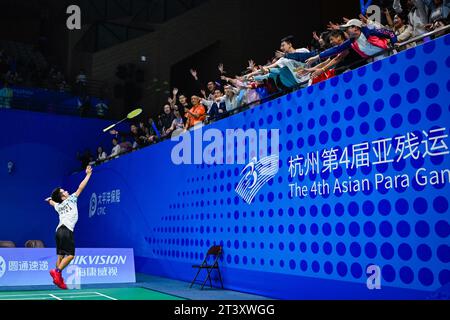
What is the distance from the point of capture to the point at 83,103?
17.8 m

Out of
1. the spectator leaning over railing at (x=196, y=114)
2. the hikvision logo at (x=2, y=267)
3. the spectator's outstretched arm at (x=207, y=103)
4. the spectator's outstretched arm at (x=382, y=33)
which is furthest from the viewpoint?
the spectator leaning over railing at (x=196, y=114)

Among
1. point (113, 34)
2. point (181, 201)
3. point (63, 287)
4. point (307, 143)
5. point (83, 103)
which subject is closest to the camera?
point (307, 143)

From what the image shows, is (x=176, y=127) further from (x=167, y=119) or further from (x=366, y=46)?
(x=366, y=46)

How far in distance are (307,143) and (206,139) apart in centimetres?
302

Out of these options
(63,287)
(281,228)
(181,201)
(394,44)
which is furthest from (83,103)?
(394,44)

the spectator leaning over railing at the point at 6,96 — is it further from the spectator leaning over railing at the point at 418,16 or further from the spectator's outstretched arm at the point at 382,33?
the spectator leaning over railing at the point at 418,16

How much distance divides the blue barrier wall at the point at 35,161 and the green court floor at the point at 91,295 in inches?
315

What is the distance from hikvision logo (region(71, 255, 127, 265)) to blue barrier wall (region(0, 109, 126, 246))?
7188 millimetres

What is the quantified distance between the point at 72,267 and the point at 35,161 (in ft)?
26.7

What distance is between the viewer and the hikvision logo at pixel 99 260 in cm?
957

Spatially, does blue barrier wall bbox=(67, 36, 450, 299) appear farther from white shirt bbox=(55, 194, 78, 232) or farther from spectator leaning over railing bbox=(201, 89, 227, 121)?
white shirt bbox=(55, 194, 78, 232)

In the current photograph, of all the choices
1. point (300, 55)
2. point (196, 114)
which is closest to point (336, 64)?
point (300, 55)

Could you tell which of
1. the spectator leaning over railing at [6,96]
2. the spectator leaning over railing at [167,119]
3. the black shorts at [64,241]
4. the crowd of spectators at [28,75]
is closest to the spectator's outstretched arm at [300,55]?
the black shorts at [64,241]

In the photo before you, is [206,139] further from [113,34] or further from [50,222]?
[113,34]
